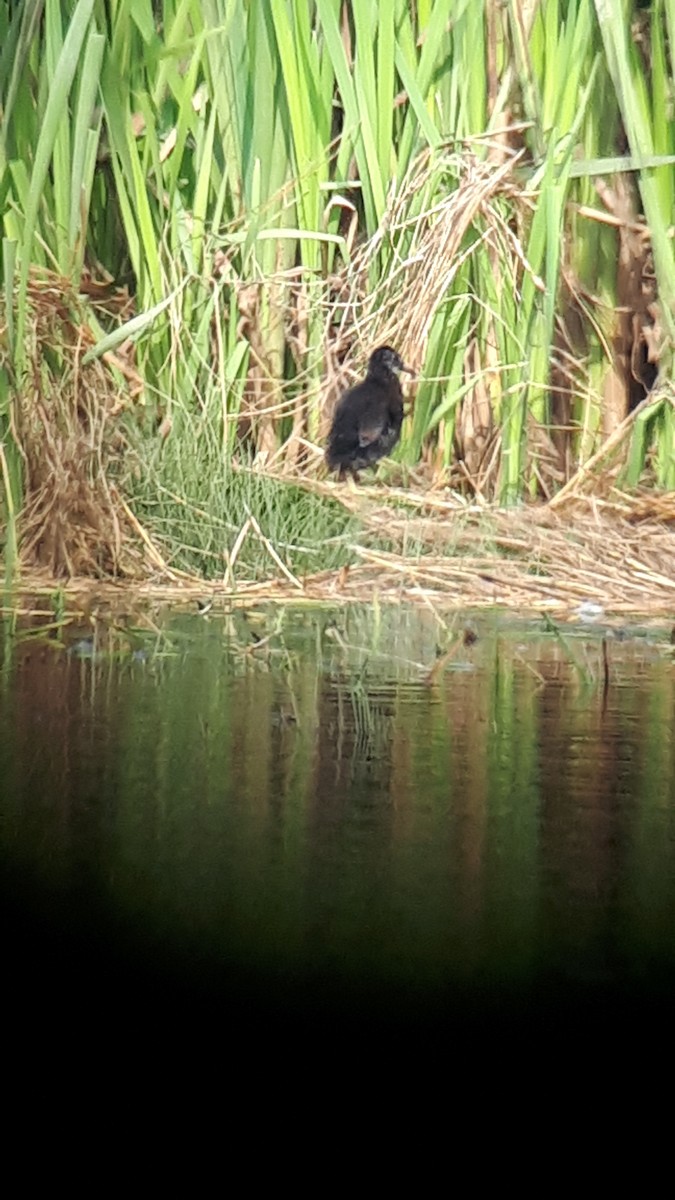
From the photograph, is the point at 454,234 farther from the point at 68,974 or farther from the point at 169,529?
the point at 68,974

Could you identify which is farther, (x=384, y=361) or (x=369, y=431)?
(x=384, y=361)

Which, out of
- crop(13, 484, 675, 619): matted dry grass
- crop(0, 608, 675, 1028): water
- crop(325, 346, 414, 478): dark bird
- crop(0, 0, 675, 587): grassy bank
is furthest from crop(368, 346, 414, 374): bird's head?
crop(0, 608, 675, 1028): water

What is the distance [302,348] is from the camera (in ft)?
24.2

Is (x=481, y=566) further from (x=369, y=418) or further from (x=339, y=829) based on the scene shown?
(x=339, y=829)

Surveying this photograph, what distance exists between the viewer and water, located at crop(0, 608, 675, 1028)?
237 centimetres

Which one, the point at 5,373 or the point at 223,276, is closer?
the point at 5,373

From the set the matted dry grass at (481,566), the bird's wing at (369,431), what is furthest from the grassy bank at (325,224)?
the bird's wing at (369,431)

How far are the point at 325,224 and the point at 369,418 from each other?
35.7 inches

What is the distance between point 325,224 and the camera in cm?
739

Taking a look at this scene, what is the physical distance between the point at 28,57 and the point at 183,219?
2.23 feet

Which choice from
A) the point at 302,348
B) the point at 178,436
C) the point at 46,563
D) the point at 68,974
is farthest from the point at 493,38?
the point at 68,974

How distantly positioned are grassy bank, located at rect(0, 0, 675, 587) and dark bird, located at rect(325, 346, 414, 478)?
0.43ft

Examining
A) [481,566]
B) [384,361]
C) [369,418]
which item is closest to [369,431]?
[369,418]

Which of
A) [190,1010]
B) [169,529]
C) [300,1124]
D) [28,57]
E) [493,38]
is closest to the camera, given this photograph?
[300,1124]
